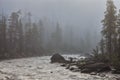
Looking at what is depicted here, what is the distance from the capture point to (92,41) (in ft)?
546

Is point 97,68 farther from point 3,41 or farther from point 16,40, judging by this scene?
point 16,40

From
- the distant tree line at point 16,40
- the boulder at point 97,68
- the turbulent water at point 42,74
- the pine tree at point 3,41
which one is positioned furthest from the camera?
the distant tree line at point 16,40

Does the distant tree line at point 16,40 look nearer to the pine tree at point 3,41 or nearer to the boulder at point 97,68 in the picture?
the pine tree at point 3,41

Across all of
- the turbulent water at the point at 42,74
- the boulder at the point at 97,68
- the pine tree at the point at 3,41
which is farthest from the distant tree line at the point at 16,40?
the boulder at the point at 97,68

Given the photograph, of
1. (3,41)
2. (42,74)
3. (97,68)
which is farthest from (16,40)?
(42,74)

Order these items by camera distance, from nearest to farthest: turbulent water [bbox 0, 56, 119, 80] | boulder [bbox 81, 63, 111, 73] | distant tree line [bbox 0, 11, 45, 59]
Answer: turbulent water [bbox 0, 56, 119, 80], boulder [bbox 81, 63, 111, 73], distant tree line [bbox 0, 11, 45, 59]

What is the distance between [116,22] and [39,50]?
1819 inches

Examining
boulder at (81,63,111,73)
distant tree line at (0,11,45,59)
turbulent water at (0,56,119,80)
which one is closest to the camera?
turbulent water at (0,56,119,80)

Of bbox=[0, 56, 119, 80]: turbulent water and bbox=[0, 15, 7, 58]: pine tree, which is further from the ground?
bbox=[0, 15, 7, 58]: pine tree

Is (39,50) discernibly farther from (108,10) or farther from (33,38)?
(108,10)

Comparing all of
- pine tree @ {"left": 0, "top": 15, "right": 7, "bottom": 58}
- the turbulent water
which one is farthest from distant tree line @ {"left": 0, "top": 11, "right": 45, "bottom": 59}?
the turbulent water

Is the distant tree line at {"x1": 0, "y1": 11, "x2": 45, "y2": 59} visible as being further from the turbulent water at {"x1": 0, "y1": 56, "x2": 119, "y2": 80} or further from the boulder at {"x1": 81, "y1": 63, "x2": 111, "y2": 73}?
the boulder at {"x1": 81, "y1": 63, "x2": 111, "y2": 73}

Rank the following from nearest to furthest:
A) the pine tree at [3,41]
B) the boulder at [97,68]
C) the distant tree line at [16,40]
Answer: the boulder at [97,68] → the pine tree at [3,41] → the distant tree line at [16,40]

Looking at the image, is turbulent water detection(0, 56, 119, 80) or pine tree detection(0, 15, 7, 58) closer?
turbulent water detection(0, 56, 119, 80)
